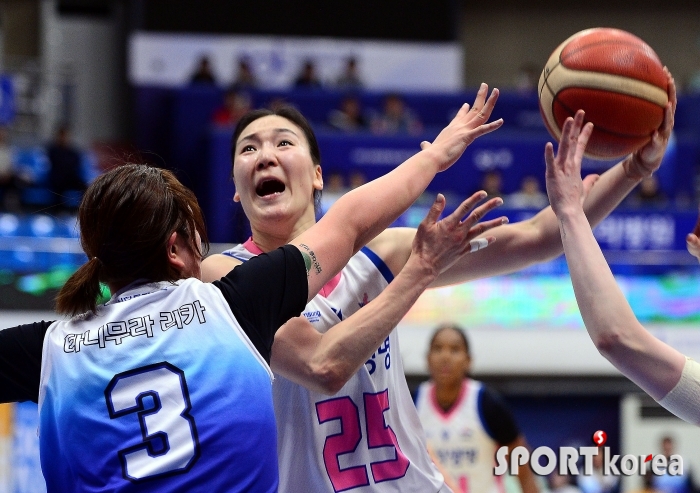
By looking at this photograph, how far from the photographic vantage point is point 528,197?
1157 centimetres

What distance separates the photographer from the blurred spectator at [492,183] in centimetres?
1204

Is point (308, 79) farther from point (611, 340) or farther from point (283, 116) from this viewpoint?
point (611, 340)

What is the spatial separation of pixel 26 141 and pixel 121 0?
4.81 m

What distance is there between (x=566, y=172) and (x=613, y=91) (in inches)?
21.2

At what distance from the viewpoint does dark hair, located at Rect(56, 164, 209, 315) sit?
2.18 metres

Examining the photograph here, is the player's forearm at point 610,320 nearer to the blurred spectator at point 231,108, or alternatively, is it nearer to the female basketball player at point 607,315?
the female basketball player at point 607,315

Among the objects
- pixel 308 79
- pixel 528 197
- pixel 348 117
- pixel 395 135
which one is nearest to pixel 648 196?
pixel 528 197

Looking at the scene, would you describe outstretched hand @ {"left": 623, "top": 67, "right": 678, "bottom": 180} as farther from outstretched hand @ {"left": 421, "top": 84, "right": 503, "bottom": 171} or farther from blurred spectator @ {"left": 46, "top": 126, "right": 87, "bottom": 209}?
blurred spectator @ {"left": 46, "top": 126, "right": 87, "bottom": 209}

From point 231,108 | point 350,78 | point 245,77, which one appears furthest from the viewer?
point 350,78

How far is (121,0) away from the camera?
17125 mm

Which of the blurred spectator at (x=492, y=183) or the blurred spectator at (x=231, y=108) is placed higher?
the blurred spectator at (x=231, y=108)

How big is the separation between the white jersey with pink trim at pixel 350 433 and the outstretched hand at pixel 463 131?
568 millimetres

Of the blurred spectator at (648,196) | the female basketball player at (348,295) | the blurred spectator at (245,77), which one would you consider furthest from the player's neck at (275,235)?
the blurred spectator at (245,77)

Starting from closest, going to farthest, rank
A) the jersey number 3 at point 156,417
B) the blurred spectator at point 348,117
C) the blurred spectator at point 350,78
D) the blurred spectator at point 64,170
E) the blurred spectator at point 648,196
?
the jersey number 3 at point 156,417
the blurred spectator at point 64,170
the blurred spectator at point 648,196
the blurred spectator at point 348,117
the blurred spectator at point 350,78
